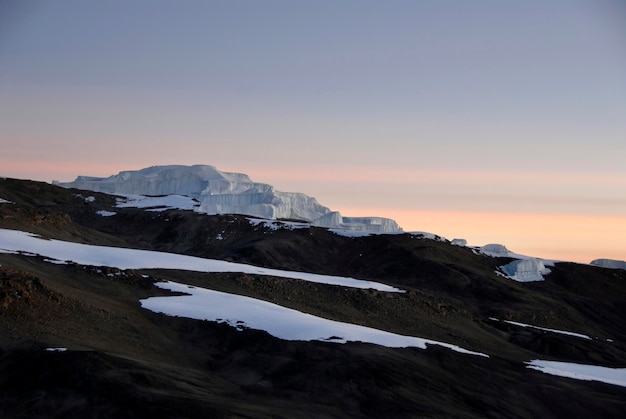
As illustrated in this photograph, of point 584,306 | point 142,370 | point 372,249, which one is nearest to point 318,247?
point 372,249

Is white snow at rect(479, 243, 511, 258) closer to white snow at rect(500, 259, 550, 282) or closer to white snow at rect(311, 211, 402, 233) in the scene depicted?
white snow at rect(500, 259, 550, 282)

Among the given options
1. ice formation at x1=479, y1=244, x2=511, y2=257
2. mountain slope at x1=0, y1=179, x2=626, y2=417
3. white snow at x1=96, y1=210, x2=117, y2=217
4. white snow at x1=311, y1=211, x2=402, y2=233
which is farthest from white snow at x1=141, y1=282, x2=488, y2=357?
white snow at x1=311, y1=211, x2=402, y2=233

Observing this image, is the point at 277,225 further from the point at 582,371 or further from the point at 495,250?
the point at 582,371

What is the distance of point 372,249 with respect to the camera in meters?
105

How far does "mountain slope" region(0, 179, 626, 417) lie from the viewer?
102ft

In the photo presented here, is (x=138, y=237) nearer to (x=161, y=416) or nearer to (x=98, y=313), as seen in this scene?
(x=98, y=313)

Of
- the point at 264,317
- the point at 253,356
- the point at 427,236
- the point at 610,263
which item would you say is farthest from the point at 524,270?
the point at 253,356

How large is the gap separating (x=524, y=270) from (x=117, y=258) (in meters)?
65.1

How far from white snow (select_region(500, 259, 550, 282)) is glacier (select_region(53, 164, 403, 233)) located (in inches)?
1699

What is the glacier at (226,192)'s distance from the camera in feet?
491

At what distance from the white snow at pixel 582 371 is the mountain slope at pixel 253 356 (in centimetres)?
150

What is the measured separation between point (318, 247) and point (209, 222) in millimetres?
19403

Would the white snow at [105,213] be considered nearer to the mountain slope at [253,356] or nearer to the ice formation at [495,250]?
the mountain slope at [253,356]

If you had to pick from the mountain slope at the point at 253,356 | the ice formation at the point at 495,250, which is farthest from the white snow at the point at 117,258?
the ice formation at the point at 495,250
